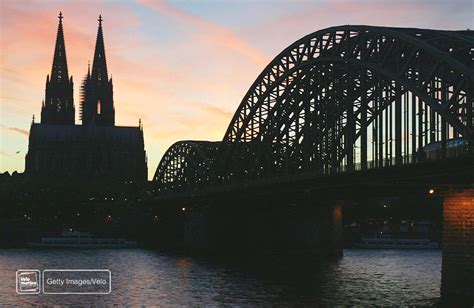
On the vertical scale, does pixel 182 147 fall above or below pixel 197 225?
above

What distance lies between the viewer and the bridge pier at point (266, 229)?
121 metres

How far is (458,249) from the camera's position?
62.2 metres

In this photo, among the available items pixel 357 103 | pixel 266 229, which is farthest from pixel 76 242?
pixel 357 103

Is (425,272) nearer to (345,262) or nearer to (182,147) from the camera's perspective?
(345,262)

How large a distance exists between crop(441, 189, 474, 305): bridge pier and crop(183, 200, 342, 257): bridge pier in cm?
5319

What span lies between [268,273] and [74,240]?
7542 cm

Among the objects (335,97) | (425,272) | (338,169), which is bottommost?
(425,272)

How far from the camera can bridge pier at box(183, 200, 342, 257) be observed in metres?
121

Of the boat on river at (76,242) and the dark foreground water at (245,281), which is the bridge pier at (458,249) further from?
the boat on river at (76,242)

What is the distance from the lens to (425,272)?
97000 millimetres

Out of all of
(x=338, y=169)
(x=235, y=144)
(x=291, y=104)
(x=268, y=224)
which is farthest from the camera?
(x=268, y=224)

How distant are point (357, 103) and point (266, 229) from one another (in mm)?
42583

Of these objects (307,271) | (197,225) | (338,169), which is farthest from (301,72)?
(197,225)

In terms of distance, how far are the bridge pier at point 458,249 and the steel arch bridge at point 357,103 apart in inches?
149
